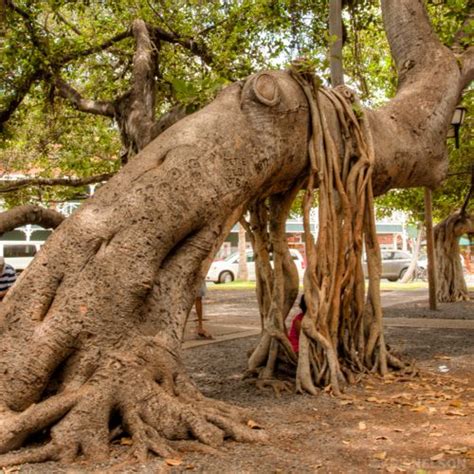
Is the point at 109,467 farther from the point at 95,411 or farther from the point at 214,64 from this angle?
the point at 214,64

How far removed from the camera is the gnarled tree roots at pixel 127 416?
137 inches

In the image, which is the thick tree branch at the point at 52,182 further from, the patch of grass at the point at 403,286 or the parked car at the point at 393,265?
the parked car at the point at 393,265

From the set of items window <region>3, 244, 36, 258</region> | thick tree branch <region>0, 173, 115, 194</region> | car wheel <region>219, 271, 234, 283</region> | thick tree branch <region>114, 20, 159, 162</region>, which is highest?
thick tree branch <region>114, 20, 159, 162</region>

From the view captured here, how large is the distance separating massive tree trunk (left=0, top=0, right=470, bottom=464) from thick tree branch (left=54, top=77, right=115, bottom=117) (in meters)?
3.94

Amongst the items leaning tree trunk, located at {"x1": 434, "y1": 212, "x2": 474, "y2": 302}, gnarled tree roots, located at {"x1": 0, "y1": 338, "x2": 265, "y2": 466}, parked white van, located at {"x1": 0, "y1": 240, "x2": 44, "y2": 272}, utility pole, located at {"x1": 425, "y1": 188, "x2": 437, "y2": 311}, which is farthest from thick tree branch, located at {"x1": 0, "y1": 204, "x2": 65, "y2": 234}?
parked white van, located at {"x1": 0, "y1": 240, "x2": 44, "y2": 272}

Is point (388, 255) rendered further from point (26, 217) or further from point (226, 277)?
point (26, 217)

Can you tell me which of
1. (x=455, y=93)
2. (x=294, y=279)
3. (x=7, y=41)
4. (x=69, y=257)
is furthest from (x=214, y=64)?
(x=69, y=257)

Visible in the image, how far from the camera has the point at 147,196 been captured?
418cm

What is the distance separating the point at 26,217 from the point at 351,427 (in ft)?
11.6

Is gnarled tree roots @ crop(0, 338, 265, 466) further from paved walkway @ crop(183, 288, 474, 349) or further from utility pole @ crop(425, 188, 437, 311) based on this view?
utility pole @ crop(425, 188, 437, 311)

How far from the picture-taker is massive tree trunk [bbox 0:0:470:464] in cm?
365

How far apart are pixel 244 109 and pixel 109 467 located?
272 centimetres

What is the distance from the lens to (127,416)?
12.0 ft

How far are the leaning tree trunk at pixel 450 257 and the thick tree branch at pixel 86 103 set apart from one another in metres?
9.56
